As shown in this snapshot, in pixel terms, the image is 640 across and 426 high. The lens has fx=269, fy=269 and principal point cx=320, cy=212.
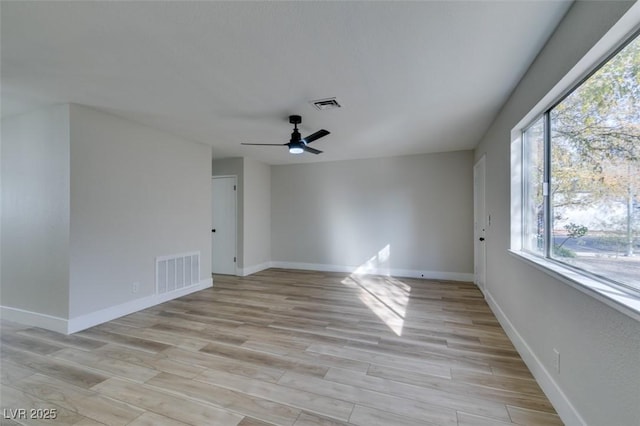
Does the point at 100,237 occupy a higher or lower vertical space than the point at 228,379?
higher

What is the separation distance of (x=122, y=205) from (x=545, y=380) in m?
4.44

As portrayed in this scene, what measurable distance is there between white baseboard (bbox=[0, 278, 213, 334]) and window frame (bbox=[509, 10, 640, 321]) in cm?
435

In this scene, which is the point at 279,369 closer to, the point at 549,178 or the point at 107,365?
the point at 107,365

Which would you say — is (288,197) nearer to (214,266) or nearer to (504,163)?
(214,266)

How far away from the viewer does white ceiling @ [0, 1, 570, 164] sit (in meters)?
1.57

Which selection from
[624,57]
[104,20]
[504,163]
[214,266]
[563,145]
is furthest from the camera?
[214,266]

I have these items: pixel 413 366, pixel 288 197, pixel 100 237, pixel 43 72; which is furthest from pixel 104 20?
pixel 288 197

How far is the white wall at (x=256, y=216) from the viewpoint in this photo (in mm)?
5582

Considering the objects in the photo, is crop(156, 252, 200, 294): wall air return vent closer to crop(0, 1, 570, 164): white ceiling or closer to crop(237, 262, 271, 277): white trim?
crop(237, 262, 271, 277): white trim

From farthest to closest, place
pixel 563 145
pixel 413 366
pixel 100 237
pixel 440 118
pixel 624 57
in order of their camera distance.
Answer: pixel 440 118 → pixel 100 237 → pixel 413 366 → pixel 563 145 → pixel 624 57

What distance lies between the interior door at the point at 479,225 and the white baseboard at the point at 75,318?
4.85 metres

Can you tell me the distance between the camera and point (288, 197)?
6.29 m

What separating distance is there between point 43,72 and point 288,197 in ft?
14.5

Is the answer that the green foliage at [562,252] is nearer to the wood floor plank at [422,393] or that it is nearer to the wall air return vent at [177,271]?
the wood floor plank at [422,393]
